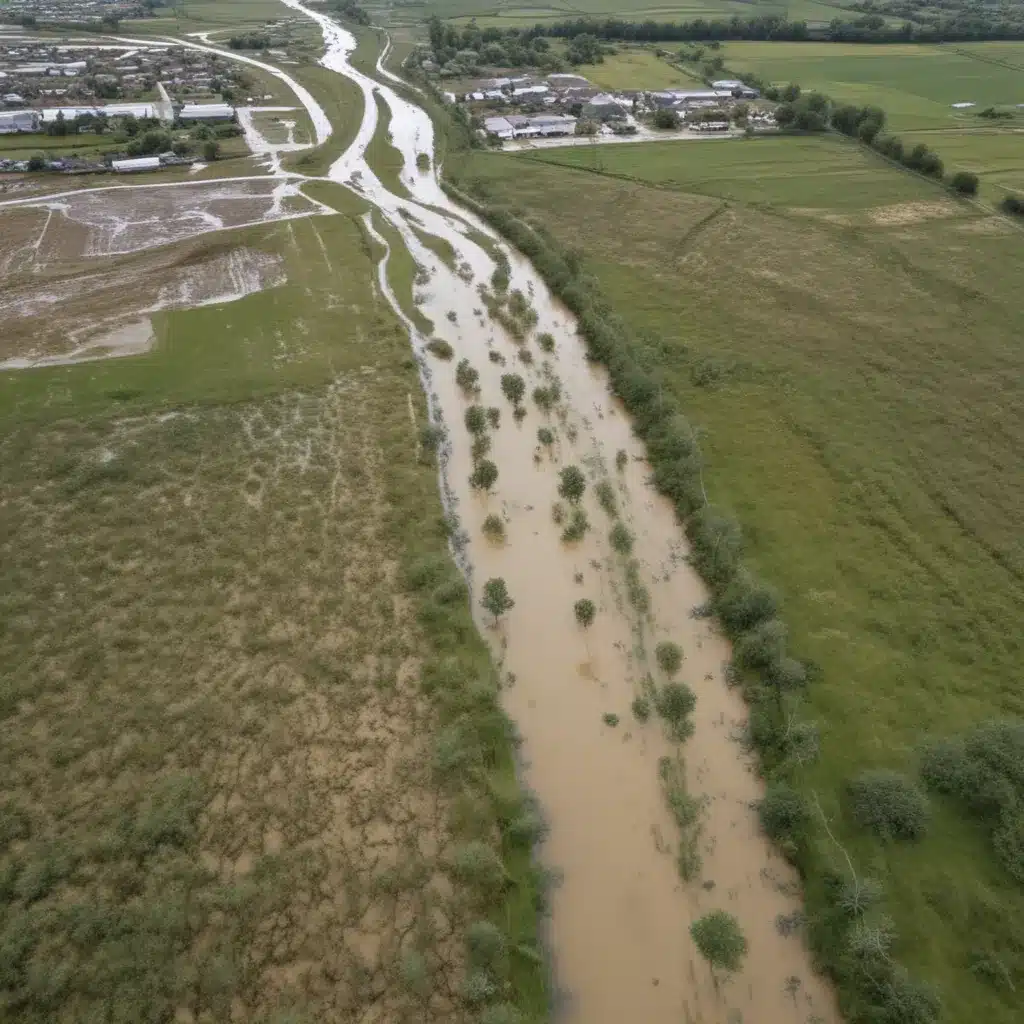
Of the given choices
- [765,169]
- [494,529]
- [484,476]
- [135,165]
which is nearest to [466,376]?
[484,476]

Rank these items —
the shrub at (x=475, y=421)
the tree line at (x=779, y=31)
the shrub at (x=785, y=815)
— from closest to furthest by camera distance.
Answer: the shrub at (x=785, y=815) → the shrub at (x=475, y=421) → the tree line at (x=779, y=31)

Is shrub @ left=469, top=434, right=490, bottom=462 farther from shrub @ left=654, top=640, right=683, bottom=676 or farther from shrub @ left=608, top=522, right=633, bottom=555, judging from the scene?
shrub @ left=654, top=640, right=683, bottom=676

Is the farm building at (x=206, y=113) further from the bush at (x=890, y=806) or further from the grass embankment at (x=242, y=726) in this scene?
the bush at (x=890, y=806)

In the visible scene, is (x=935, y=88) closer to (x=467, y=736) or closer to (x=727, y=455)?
(x=727, y=455)

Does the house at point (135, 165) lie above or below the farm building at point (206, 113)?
below

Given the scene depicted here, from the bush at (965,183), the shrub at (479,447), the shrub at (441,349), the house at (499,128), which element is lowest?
the shrub at (479,447)

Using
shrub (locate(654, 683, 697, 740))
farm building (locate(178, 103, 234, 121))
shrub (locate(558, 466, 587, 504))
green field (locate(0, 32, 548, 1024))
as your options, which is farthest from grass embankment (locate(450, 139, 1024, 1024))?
farm building (locate(178, 103, 234, 121))

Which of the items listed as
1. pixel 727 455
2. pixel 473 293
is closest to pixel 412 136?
pixel 473 293

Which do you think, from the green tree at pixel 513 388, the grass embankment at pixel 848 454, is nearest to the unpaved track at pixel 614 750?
the green tree at pixel 513 388
